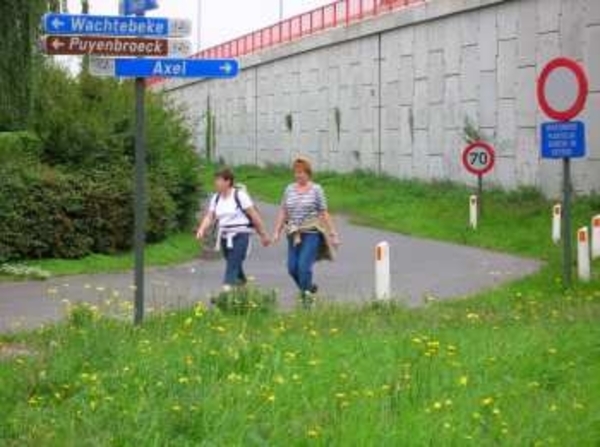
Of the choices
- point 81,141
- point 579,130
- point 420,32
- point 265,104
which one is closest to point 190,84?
point 265,104

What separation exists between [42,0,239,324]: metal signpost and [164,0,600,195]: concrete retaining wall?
675 inches

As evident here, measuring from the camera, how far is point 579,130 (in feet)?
46.3

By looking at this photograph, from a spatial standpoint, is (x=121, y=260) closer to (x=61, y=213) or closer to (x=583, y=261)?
(x=61, y=213)

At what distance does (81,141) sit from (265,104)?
3049 centimetres

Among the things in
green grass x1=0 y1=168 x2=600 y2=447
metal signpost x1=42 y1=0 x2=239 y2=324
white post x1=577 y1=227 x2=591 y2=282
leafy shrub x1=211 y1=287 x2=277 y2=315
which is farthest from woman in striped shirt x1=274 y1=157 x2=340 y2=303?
white post x1=577 y1=227 x2=591 y2=282

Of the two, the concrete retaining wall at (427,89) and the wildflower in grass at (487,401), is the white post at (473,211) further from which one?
the wildflower in grass at (487,401)

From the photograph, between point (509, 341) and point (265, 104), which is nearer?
point (509, 341)

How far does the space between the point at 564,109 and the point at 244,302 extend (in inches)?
194

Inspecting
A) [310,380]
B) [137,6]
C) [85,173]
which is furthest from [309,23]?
[310,380]

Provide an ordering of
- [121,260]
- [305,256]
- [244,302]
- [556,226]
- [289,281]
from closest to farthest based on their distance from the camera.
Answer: [244,302], [305,256], [289,281], [121,260], [556,226]

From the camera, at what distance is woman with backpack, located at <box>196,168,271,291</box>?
13562 mm

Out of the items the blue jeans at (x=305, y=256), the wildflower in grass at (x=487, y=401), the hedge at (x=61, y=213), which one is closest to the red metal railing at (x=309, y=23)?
the hedge at (x=61, y=213)

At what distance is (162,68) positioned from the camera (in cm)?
1005

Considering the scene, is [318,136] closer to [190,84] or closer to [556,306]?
[190,84]
